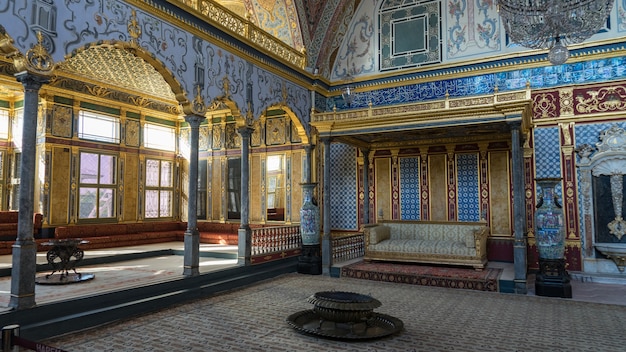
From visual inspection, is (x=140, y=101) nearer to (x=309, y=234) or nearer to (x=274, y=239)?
(x=274, y=239)

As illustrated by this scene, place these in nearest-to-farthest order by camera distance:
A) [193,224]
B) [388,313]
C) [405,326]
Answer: [405,326]
[388,313]
[193,224]

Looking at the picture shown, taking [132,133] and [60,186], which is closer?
[60,186]

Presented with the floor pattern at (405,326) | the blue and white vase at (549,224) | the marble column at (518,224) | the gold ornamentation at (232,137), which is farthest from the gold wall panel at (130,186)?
the blue and white vase at (549,224)

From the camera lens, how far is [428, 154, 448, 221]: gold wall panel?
9.41 m

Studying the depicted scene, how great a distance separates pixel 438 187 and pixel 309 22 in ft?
16.4

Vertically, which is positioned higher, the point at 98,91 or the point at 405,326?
the point at 98,91

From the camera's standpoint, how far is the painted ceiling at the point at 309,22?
32.0 feet

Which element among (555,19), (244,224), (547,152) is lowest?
(244,224)

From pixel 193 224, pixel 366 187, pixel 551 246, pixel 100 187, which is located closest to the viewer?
pixel 551 246

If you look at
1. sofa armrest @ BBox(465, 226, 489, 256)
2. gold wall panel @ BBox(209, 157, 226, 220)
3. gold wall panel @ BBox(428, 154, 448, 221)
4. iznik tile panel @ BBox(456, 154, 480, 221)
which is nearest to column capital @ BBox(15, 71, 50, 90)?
gold wall panel @ BBox(209, 157, 226, 220)

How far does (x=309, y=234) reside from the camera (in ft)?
28.4

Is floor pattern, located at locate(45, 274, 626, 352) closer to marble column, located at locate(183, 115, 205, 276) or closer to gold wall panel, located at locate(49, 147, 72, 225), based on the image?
marble column, located at locate(183, 115, 205, 276)

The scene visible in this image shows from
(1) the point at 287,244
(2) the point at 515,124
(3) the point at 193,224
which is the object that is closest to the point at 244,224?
(3) the point at 193,224

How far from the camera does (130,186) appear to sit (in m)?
10.9
